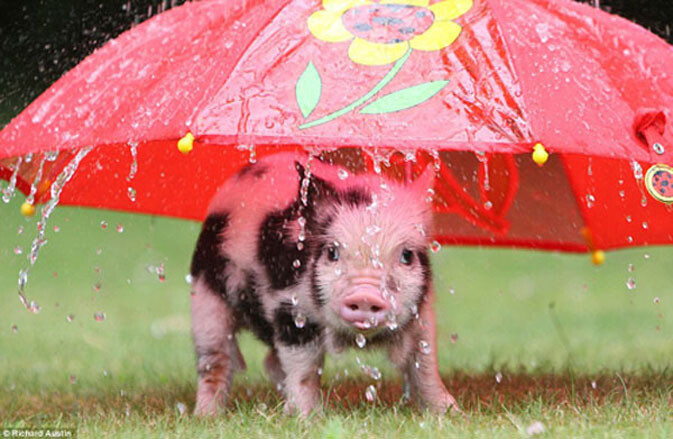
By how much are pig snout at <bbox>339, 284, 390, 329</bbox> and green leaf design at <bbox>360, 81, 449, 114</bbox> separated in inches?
31.9

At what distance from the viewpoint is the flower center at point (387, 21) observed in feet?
13.0

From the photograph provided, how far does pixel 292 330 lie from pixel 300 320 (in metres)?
0.06

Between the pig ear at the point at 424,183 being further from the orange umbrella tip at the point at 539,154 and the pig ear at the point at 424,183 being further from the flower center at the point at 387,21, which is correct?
the orange umbrella tip at the point at 539,154

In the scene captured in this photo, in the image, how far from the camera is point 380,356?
4.81 meters

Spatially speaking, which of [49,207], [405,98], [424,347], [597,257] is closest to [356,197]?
[424,347]

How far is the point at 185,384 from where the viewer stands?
226 inches

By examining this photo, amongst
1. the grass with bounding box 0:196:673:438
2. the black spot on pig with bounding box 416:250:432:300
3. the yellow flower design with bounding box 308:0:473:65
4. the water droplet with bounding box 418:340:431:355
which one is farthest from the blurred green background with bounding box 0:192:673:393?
the yellow flower design with bounding box 308:0:473:65

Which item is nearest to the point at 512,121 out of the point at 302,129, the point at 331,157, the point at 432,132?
the point at 432,132

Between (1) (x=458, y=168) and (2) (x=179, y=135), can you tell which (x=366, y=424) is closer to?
(2) (x=179, y=135)

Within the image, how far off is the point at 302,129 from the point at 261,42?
60 centimetres

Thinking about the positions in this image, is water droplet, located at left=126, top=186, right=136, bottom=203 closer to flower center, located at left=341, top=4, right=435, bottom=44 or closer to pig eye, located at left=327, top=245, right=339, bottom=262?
pig eye, located at left=327, top=245, right=339, bottom=262

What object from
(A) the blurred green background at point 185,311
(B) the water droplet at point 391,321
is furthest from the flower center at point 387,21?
(A) the blurred green background at point 185,311

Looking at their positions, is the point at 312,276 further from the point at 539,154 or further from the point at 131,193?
the point at 131,193

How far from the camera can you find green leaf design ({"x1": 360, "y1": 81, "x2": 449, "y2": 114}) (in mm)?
3625
